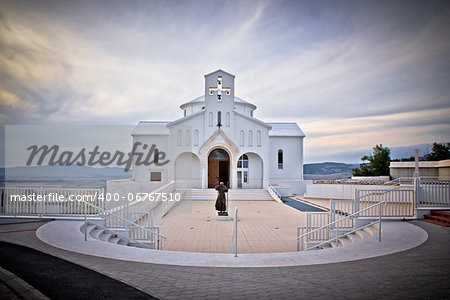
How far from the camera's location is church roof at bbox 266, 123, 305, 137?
35.8m

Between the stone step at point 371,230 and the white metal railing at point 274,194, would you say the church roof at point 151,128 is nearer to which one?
the white metal railing at point 274,194

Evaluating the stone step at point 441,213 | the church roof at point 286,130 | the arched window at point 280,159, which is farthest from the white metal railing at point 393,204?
the church roof at point 286,130

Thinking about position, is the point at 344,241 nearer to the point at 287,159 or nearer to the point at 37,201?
the point at 37,201

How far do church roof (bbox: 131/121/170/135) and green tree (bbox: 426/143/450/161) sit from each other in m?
31.7

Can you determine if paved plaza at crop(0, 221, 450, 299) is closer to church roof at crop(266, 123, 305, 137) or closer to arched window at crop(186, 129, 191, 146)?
arched window at crop(186, 129, 191, 146)

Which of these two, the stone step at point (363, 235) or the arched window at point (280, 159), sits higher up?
the arched window at point (280, 159)

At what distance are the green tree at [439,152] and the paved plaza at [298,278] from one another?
119 feet

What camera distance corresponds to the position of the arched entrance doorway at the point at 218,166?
3172 centimetres

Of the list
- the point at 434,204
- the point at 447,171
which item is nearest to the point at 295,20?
the point at 434,204

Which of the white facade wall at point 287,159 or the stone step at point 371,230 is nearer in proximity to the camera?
the stone step at point 371,230

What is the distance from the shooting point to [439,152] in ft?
129

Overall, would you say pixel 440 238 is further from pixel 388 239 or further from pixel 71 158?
pixel 71 158

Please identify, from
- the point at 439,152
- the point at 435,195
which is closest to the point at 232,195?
the point at 435,195

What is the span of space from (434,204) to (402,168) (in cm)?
2084
